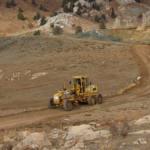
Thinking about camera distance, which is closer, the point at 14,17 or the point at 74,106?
the point at 74,106

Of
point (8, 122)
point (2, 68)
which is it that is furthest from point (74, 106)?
point (2, 68)

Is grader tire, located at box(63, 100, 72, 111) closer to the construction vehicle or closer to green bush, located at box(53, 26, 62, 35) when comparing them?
the construction vehicle

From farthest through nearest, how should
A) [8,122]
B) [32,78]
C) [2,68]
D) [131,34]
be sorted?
[131,34] → [2,68] → [32,78] → [8,122]

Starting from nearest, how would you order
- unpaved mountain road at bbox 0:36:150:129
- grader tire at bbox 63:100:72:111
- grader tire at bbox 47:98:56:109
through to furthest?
unpaved mountain road at bbox 0:36:150:129, grader tire at bbox 63:100:72:111, grader tire at bbox 47:98:56:109

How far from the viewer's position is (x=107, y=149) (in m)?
5.37

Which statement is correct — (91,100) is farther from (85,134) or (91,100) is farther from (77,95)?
(85,134)

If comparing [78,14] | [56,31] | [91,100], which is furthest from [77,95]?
[78,14]

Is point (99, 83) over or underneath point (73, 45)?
underneath

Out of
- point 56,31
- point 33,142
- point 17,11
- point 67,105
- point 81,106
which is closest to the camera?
point 33,142

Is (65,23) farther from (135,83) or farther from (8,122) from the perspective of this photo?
(8,122)

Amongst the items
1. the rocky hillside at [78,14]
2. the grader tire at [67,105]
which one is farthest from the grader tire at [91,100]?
the rocky hillside at [78,14]

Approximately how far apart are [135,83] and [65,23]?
68201mm

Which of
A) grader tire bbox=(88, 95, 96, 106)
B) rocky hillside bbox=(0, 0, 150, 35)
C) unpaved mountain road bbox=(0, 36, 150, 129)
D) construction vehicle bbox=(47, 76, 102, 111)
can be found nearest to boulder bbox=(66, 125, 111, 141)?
unpaved mountain road bbox=(0, 36, 150, 129)

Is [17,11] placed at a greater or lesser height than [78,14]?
greater
